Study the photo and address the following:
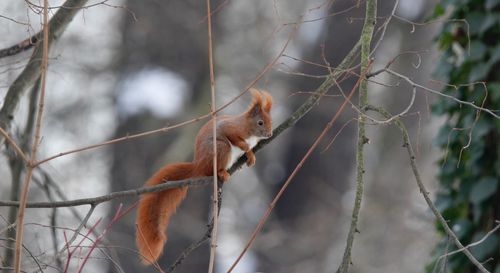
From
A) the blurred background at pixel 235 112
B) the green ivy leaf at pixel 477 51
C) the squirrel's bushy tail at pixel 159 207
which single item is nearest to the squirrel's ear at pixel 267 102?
the squirrel's bushy tail at pixel 159 207

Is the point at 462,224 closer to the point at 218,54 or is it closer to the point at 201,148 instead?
the point at 201,148

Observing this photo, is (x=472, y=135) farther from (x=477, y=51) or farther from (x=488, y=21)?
(x=488, y=21)

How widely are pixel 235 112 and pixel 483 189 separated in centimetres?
527

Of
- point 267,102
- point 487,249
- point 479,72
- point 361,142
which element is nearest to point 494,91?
point 479,72

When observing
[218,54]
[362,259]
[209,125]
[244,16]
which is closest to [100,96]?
[218,54]

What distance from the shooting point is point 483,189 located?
319cm

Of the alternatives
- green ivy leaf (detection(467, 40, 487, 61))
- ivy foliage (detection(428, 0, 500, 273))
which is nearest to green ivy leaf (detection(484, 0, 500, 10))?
ivy foliage (detection(428, 0, 500, 273))

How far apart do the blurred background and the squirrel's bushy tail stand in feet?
13.0

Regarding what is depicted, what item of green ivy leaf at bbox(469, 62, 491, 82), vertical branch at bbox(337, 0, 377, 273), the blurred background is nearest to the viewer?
vertical branch at bbox(337, 0, 377, 273)

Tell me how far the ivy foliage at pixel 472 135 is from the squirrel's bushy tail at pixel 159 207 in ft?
3.33

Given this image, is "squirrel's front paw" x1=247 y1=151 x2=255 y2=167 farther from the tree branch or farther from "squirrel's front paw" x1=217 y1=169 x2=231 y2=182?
the tree branch

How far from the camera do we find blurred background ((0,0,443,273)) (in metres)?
7.52

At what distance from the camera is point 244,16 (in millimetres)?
8664

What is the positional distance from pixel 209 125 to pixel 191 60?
509cm
